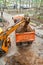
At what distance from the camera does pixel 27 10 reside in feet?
93.8

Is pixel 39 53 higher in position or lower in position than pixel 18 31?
lower

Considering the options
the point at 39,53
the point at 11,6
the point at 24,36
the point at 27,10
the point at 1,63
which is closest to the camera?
the point at 1,63

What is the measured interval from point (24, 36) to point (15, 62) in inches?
114

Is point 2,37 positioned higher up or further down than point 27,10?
higher up

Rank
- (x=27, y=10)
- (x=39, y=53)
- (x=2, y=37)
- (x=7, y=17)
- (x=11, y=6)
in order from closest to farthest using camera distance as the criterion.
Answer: (x=2, y=37) < (x=39, y=53) < (x=7, y=17) < (x=27, y=10) < (x=11, y=6)

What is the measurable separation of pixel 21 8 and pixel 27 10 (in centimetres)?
171

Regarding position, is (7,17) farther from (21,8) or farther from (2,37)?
(2,37)

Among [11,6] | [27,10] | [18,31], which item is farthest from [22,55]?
[11,6]

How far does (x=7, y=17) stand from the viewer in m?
22.2

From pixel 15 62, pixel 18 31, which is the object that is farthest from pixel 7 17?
pixel 15 62

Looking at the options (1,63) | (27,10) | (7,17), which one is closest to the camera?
(1,63)

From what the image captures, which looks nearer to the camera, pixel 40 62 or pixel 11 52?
pixel 40 62

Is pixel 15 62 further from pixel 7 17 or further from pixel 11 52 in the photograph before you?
pixel 7 17

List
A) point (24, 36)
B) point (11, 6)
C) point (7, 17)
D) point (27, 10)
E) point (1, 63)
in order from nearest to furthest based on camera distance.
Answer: point (1, 63) → point (24, 36) → point (7, 17) → point (27, 10) → point (11, 6)
